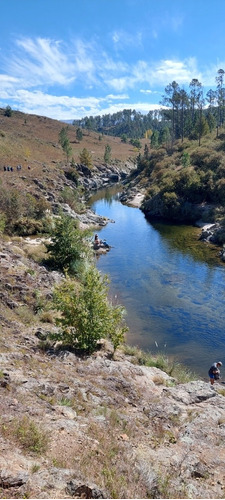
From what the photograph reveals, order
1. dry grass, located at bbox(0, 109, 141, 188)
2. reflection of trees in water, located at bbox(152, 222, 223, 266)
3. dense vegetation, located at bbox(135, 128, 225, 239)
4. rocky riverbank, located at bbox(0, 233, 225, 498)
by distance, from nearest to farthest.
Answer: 1. rocky riverbank, located at bbox(0, 233, 225, 498)
2. reflection of trees in water, located at bbox(152, 222, 223, 266)
3. dense vegetation, located at bbox(135, 128, 225, 239)
4. dry grass, located at bbox(0, 109, 141, 188)

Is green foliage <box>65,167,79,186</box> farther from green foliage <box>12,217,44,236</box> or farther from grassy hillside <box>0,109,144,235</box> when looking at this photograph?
green foliage <box>12,217,44,236</box>

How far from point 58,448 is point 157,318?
58.2 ft

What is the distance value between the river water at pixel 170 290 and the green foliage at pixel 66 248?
404 centimetres

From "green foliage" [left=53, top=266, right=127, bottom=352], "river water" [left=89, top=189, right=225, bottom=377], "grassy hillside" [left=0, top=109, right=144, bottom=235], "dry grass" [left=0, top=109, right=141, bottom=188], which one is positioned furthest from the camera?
"dry grass" [left=0, top=109, right=141, bottom=188]

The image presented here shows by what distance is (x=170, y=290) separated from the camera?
30.2 metres

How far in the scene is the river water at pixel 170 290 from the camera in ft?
72.0

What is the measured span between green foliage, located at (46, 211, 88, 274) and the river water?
4.04 meters

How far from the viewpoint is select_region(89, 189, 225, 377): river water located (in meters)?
21.9

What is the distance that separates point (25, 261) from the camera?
1021 inches

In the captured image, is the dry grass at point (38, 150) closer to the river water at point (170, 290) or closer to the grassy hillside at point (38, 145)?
the grassy hillside at point (38, 145)

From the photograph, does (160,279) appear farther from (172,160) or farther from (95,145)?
(95,145)

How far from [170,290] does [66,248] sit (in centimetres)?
954

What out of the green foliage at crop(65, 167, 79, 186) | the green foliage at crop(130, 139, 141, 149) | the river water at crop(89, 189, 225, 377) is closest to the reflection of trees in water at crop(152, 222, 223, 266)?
the river water at crop(89, 189, 225, 377)

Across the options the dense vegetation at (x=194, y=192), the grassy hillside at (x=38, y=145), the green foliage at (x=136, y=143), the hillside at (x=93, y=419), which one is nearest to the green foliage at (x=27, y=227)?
the hillside at (x=93, y=419)
